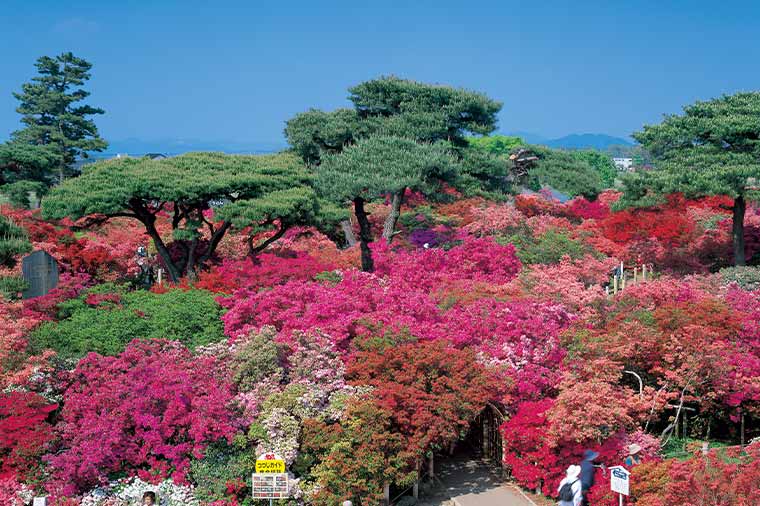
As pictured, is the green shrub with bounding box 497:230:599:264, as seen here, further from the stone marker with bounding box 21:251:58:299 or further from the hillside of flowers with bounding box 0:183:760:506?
the stone marker with bounding box 21:251:58:299

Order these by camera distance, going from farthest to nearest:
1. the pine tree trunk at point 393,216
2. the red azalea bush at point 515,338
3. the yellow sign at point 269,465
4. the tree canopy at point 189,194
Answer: the pine tree trunk at point 393,216 < the tree canopy at point 189,194 < the red azalea bush at point 515,338 < the yellow sign at point 269,465

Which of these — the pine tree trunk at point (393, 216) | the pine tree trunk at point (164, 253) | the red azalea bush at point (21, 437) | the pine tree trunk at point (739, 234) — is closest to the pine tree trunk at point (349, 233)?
the pine tree trunk at point (393, 216)

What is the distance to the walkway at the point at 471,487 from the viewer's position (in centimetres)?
1250

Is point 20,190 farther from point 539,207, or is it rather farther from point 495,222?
point 539,207

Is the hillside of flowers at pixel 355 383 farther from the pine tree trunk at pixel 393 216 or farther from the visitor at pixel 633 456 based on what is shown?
the pine tree trunk at pixel 393 216

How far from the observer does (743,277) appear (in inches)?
811

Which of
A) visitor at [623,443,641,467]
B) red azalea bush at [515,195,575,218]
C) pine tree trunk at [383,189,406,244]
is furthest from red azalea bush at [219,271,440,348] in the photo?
red azalea bush at [515,195,575,218]

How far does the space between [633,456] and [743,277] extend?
10214mm

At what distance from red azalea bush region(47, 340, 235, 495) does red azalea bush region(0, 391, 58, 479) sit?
263 millimetres

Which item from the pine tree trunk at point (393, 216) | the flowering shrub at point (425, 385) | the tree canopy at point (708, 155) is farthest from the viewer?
the pine tree trunk at point (393, 216)

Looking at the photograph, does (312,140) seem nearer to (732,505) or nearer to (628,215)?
(628,215)

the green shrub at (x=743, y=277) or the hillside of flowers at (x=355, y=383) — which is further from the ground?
the green shrub at (x=743, y=277)

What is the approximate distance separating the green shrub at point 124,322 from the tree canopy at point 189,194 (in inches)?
112

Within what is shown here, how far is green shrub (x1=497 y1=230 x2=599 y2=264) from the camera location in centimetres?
2300
